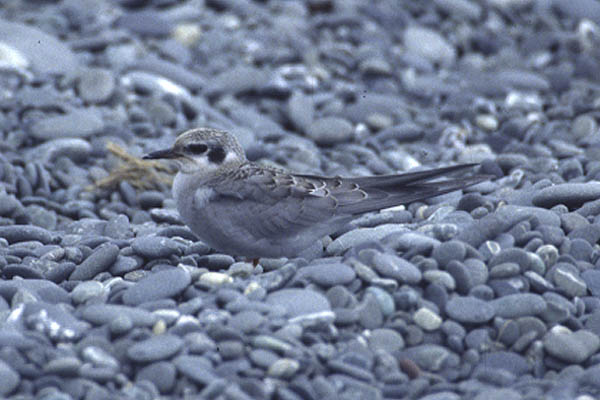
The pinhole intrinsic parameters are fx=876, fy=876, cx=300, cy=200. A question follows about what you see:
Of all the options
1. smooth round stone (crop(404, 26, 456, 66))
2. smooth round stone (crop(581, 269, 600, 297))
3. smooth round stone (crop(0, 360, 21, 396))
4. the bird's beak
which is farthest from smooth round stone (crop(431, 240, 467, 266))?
smooth round stone (crop(404, 26, 456, 66))

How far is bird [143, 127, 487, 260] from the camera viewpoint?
4824mm

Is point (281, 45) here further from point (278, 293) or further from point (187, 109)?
point (278, 293)

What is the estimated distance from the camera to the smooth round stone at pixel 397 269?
410cm

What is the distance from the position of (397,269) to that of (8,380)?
178 cm

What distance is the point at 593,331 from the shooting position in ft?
13.5

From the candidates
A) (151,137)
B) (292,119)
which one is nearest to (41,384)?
(151,137)

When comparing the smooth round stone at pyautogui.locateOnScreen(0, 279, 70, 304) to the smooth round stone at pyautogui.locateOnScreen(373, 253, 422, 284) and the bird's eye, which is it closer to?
the bird's eye

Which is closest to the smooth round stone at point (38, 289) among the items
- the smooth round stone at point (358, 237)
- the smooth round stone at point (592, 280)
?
the smooth round stone at point (358, 237)

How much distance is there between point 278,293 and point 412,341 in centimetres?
64

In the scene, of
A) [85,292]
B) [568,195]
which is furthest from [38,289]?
[568,195]

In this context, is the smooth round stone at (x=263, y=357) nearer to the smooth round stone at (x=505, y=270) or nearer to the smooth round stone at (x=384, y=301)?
the smooth round stone at (x=384, y=301)

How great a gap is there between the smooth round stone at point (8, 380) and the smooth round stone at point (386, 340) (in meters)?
1.48

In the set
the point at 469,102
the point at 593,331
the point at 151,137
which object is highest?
the point at 593,331

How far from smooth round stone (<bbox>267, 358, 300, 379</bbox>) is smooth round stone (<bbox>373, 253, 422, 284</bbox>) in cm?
77
